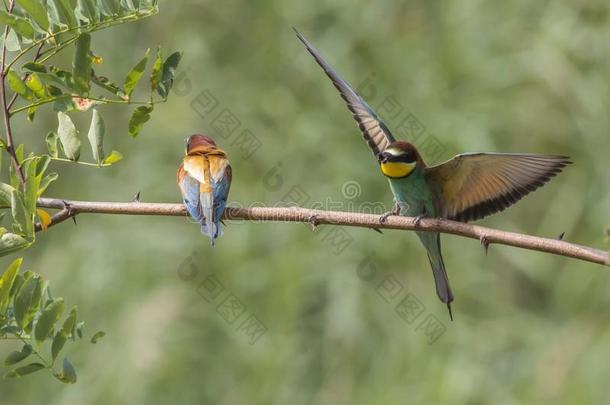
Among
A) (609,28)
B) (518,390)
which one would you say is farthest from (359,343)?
(609,28)

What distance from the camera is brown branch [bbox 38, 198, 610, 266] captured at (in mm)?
1822

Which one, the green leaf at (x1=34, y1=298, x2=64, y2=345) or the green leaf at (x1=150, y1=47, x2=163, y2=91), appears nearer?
the green leaf at (x1=34, y1=298, x2=64, y2=345)

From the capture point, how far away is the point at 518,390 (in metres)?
3.78

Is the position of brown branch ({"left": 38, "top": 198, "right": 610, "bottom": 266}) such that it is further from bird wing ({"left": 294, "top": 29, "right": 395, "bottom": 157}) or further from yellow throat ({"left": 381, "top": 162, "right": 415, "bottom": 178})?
bird wing ({"left": 294, "top": 29, "right": 395, "bottom": 157})

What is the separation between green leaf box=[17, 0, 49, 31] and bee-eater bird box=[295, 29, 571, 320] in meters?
0.87

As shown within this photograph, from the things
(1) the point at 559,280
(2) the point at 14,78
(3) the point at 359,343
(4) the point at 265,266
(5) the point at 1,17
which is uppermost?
(5) the point at 1,17

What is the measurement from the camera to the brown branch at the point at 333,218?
5.98ft

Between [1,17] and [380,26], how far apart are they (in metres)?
3.51

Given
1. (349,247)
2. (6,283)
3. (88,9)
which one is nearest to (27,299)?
(6,283)

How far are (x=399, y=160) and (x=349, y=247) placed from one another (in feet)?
5.76

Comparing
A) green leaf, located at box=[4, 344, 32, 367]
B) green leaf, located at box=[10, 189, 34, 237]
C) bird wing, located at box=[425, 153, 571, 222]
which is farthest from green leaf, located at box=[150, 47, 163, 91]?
bird wing, located at box=[425, 153, 571, 222]

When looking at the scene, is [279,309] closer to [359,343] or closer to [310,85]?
[359,343]

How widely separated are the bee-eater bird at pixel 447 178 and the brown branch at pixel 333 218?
0.46 meters

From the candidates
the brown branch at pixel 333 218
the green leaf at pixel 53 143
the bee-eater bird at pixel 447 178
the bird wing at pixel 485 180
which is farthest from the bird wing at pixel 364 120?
the green leaf at pixel 53 143
